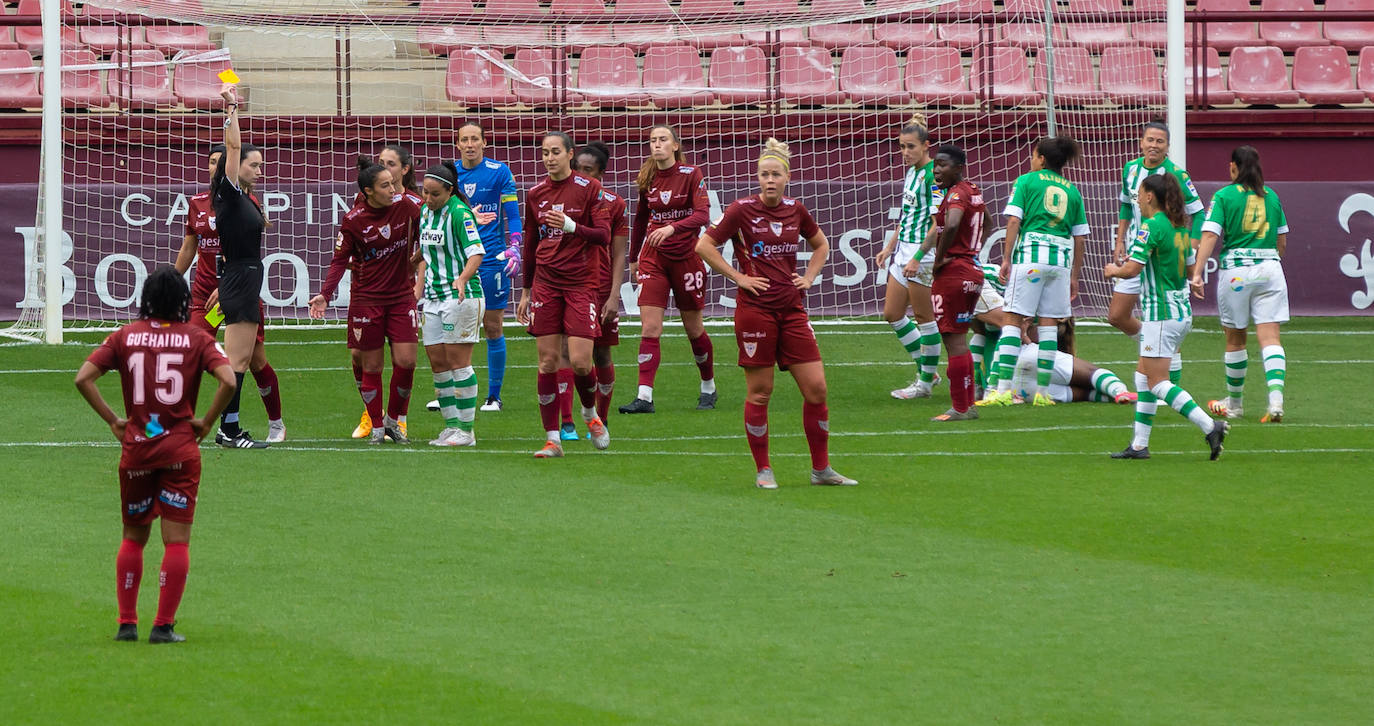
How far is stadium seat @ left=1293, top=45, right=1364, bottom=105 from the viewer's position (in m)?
21.2

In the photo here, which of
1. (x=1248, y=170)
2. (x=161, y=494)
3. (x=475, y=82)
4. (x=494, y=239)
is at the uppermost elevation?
(x=475, y=82)

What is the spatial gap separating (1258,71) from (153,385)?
59.5ft

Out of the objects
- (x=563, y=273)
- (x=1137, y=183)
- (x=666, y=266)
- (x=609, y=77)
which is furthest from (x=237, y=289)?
(x=609, y=77)

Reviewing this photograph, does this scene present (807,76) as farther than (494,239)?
Yes

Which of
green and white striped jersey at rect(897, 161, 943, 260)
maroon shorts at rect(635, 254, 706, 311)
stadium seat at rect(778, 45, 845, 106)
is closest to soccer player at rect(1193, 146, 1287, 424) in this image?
green and white striped jersey at rect(897, 161, 943, 260)

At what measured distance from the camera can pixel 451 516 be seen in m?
8.31

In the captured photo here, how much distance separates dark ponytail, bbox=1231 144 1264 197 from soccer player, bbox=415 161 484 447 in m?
5.35

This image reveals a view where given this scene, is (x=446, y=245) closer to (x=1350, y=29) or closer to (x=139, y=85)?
(x=139, y=85)

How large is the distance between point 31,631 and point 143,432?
86cm

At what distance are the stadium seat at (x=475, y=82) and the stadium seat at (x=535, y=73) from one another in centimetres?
15

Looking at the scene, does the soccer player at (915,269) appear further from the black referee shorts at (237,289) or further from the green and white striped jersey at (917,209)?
the black referee shorts at (237,289)

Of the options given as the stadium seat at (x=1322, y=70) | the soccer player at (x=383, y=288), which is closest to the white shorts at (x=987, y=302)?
the soccer player at (x=383, y=288)

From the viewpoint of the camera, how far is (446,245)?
35.6ft

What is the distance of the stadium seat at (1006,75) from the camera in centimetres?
2020
